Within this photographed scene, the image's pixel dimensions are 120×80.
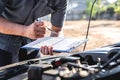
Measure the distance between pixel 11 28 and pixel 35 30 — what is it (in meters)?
0.18

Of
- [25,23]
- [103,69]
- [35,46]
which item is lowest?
[103,69]

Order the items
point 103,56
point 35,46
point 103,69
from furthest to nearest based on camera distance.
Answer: point 35,46 → point 103,56 → point 103,69

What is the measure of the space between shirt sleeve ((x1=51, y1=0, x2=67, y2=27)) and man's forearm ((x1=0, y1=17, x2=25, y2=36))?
1.34 feet

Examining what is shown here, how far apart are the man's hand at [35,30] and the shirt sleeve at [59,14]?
1.23 feet

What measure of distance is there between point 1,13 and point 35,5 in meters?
0.29

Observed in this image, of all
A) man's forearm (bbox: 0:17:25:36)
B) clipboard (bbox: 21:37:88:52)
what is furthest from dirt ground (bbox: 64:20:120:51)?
clipboard (bbox: 21:37:88:52)

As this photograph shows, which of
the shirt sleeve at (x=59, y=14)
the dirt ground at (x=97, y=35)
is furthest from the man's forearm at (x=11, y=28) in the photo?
the dirt ground at (x=97, y=35)

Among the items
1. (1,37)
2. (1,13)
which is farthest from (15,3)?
(1,37)

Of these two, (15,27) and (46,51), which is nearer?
(46,51)

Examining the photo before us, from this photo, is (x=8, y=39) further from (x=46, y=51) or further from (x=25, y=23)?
(x=46, y=51)

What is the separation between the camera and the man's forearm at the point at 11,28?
109 inches

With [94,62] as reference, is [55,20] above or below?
above

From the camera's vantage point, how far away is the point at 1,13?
8.83ft

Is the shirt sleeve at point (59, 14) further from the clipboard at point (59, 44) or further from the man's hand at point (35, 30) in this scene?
the clipboard at point (59, 44)
